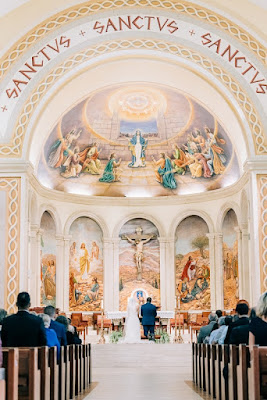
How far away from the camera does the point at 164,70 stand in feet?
61.4

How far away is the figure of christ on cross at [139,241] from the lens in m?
24.8

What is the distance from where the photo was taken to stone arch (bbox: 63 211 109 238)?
77.7ft

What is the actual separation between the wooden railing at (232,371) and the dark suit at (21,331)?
2.23 metres

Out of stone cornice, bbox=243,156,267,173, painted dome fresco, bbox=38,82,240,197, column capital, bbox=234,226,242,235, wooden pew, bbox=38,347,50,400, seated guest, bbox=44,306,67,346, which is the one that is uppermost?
painted dome fresco, bbox=38,82,240,197

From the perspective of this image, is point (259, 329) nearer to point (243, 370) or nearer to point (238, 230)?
point (243, 370)

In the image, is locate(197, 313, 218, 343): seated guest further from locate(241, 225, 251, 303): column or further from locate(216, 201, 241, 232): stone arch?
locate(216, 201, 241, 232): stone arch

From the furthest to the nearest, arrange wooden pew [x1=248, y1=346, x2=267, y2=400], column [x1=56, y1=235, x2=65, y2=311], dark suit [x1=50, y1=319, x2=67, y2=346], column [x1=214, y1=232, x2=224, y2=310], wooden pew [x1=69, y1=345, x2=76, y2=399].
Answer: column [x1=56, y1=235, x2=65, y2=311] < column [x1=214, y1=232, x2=224, y2=310] < wooden pew [x1=69, y1=345, x2=76, y2=399] < dark suit [x1=50, y1=319, x2=67, y2=346] < wooden pew [x1=248, y1=346, x2=267, y2=400]

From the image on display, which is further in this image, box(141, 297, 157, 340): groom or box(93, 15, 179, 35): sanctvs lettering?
box(141, 297, 157, 340): groom

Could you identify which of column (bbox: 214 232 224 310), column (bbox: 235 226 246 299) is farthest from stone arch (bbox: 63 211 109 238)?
column (bbox: 235 226 246 299)

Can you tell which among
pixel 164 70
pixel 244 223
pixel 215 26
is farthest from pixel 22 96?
pixel 244 223

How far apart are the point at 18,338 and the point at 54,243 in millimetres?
16538

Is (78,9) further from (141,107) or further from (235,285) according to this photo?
(235,285)

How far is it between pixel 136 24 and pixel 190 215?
9.53 metres

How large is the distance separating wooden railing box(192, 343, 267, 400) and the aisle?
0.37m
